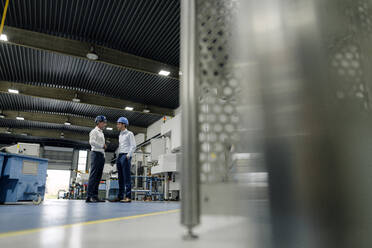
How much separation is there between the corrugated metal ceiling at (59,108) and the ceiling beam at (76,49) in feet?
14.2

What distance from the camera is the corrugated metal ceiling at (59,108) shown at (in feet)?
31.4

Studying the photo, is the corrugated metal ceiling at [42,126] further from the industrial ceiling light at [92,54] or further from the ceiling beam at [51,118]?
the industrial ceiling light at [92,54]

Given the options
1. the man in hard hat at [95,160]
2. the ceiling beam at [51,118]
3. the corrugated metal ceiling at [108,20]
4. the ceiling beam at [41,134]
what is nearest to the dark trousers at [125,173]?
the man in hard hat at [95,160]

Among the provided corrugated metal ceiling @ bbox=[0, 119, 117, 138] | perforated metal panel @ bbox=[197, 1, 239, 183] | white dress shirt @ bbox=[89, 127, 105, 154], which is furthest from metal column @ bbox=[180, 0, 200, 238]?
corrugated metal ceiling @ bbox=[0, 119, 117, 138]

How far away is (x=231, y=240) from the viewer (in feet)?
2.34

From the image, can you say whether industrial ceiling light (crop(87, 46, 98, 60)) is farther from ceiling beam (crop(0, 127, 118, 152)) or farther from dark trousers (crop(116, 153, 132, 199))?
ceiling beam (crop(0, 127, 118, 152))

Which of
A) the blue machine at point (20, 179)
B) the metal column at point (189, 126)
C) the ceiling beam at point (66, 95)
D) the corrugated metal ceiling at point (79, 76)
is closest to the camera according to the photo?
the metal column at point (189, 126)

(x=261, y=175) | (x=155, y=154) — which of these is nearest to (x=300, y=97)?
(x=261, y=175)

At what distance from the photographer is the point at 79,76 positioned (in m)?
7.47

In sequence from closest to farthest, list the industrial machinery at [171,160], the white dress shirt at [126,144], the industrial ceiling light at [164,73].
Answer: the white dress shirt at [126,144] < the industrial machinery at [171,160] < the industrial ceiling light at [164,73]

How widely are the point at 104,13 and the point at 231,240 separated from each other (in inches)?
210

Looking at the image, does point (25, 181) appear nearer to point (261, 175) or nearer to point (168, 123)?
point (168, 123)

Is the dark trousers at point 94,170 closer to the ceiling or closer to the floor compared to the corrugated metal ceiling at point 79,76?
closer to the floor

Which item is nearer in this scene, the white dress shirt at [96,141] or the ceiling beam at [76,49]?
the white dress shirt at [96,141]
